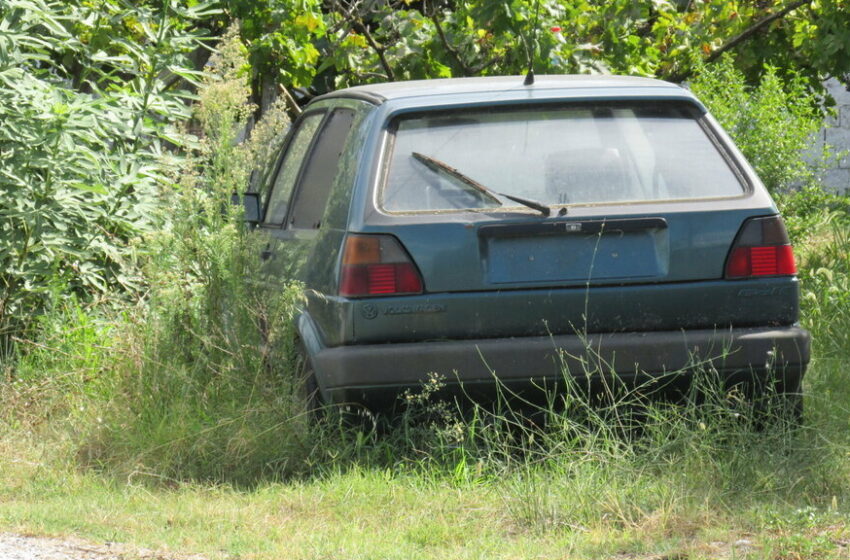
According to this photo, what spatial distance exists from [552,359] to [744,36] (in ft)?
23.2

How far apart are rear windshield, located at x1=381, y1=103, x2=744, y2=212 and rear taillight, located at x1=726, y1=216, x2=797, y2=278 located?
164 mm

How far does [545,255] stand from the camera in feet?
16.4

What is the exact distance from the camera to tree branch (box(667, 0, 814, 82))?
11.0 m

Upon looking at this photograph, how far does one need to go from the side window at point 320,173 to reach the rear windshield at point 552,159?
1.94ft

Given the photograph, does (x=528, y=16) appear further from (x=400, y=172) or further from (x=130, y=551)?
(x=130, y=551)

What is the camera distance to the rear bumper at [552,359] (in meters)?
4.90

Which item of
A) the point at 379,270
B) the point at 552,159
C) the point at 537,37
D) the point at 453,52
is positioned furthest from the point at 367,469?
A: the point at 453,52

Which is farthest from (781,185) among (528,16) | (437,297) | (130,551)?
(130,551)

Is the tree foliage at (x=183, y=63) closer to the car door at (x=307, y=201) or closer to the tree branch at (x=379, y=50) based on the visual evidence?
the tree branch at (x=379, y=50)

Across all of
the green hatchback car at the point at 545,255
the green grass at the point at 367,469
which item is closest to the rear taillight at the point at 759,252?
the green hatchback car at the point at 545,255

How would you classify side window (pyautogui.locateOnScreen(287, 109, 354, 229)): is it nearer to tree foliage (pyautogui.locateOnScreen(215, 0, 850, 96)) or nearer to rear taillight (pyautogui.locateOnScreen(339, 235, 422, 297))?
rear taillight (pyautogui.locateOnScreen(339, 235, 422, 297))

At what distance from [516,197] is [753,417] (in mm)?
1286

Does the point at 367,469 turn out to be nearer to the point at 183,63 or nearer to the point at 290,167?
the point at 290,167

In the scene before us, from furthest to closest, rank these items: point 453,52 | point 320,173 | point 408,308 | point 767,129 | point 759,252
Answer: point 453,52
point 767,129
point 320,173
point 759,252
point 408,308
